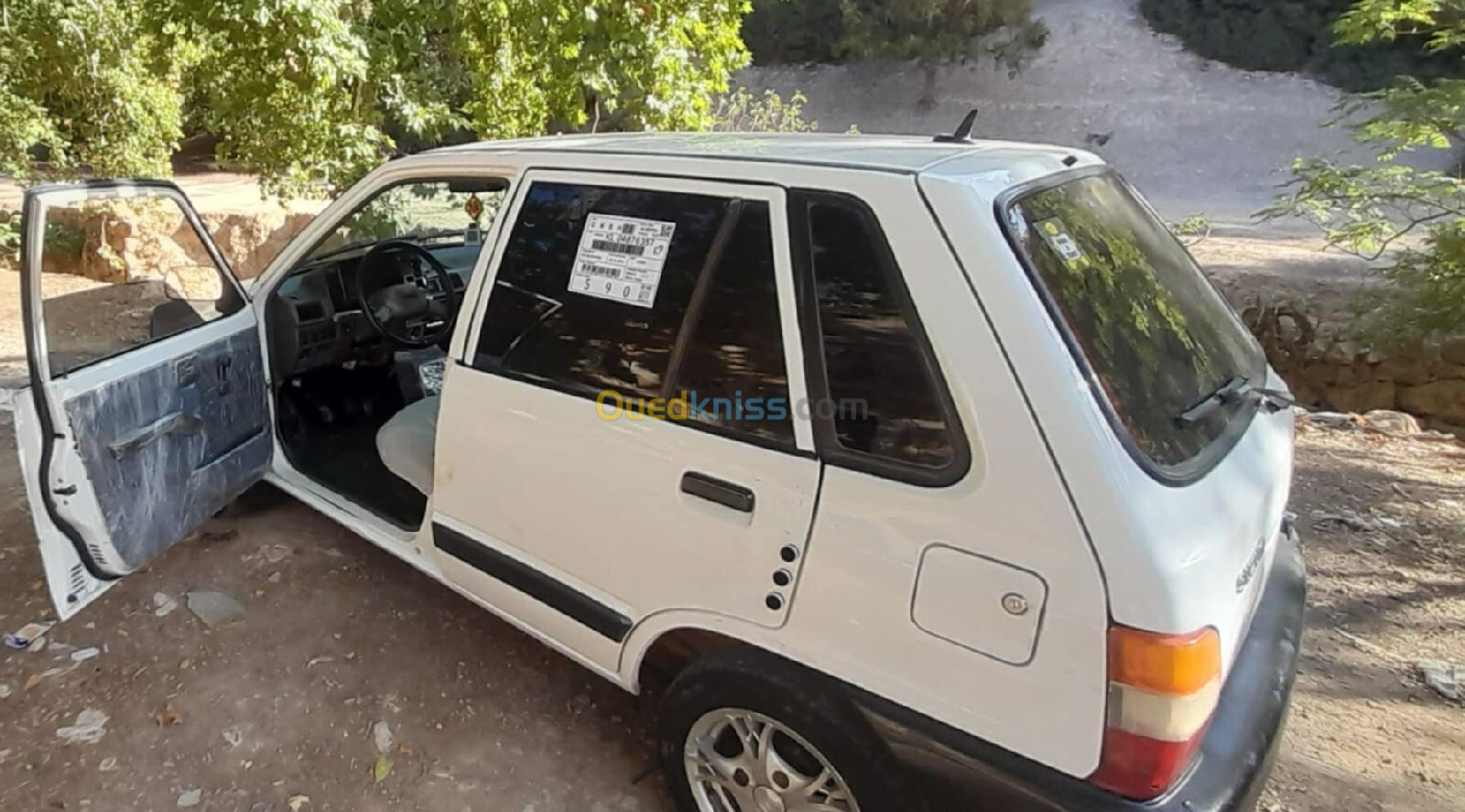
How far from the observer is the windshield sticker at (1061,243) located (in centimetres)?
178

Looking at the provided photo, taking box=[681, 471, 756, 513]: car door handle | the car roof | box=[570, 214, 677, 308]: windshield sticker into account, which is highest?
the car roof

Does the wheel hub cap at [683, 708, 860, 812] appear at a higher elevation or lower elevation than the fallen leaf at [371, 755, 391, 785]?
higher

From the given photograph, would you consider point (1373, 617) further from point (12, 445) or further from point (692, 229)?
point (12, 445)

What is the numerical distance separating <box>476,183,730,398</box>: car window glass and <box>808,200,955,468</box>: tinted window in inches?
12.7

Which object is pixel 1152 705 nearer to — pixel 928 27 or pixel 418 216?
pixel 418 216

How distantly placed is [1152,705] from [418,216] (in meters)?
3.61

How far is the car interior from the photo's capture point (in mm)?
3369

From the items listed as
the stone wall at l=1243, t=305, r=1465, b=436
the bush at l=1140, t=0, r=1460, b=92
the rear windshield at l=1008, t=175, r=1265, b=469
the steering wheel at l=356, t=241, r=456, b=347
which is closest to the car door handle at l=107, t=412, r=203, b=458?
the steering wheel at l=356, t=241, r=456, b=347

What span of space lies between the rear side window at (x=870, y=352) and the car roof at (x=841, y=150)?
0.50ft

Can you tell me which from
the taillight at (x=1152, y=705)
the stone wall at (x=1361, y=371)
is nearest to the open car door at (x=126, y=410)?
the taillight at (x=1152, y=705)

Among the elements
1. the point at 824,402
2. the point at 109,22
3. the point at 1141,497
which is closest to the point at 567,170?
the point at 824,402

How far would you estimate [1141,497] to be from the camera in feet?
4.91

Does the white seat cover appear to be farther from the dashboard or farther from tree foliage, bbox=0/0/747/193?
tree foliage, bbox=0/0/747/193

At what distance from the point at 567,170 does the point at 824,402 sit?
3.39 ft
